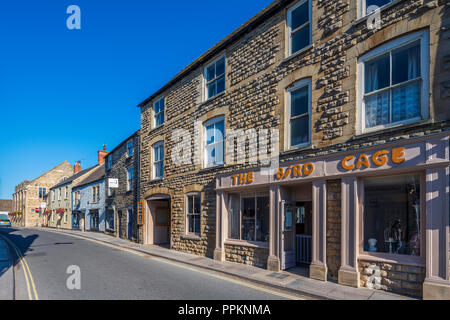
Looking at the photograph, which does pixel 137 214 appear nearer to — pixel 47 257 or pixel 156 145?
pixel 156 145

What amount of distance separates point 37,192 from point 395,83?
50.9m

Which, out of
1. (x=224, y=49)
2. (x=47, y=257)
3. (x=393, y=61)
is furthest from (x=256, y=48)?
(x=47, y=257)

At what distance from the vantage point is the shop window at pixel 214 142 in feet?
39.8

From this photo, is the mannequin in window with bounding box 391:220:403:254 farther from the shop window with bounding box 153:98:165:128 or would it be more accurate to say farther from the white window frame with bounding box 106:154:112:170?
the white window frame with bounding box 106:154:112:170

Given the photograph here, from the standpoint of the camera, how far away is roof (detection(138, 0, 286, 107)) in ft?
32.8

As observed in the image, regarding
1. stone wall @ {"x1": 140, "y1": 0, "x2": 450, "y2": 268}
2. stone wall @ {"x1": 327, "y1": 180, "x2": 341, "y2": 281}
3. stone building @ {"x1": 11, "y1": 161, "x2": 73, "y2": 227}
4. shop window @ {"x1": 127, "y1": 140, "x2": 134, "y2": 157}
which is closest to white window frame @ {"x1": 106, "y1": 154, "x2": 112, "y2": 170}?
shop window @ {"x1": 127, "y1": 140, "x2": 134, "y2": 157}

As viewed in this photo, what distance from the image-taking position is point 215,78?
12773mm

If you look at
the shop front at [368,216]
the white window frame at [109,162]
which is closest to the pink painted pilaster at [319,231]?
the shop front at [368,216]

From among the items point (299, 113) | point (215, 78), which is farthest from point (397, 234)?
point (215, 78)

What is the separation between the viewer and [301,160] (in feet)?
27.8

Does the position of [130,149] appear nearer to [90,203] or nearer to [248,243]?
[90,203]

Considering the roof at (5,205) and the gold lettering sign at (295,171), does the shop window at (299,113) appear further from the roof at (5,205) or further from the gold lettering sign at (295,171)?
the roof at (5,205)

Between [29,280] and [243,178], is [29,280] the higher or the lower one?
the lower one

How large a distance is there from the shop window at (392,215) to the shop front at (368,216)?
0.02m
